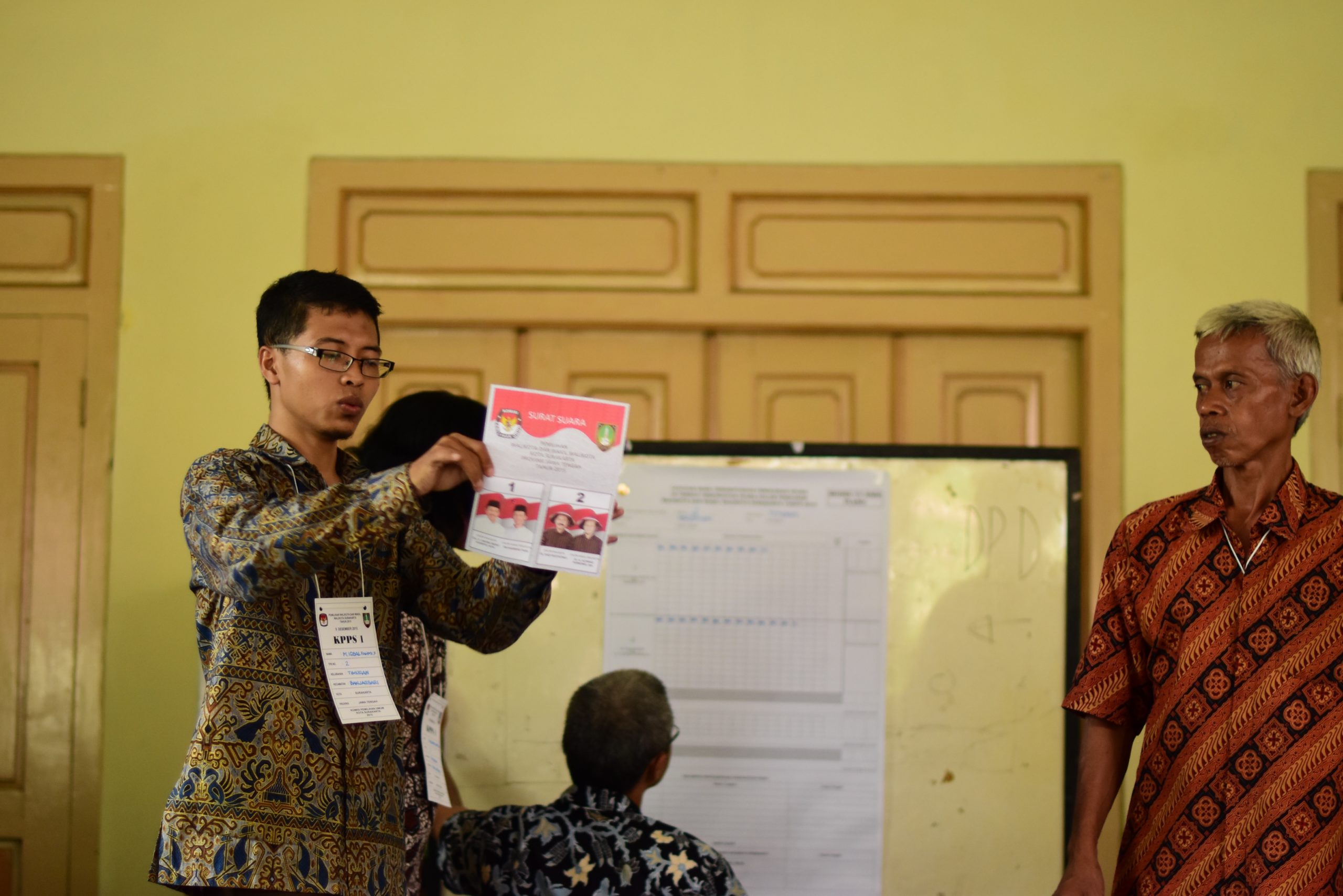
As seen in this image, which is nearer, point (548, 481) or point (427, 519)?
point (548, 481)

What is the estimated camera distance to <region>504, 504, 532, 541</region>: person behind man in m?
1.59

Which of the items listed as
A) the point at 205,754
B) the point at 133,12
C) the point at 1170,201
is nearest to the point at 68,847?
the point at 205,754

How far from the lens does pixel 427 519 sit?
6.33 feet

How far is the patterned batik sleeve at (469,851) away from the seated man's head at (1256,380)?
1.32m

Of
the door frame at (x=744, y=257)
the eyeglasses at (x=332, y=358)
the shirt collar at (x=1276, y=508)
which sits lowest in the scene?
the shirt collar at (x=1276, y=508)

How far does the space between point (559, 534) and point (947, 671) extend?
5.13 ft

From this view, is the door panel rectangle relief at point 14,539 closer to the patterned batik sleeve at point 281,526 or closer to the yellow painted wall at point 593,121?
the yellow painted wall at point 593,121

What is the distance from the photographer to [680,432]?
10.1 ft

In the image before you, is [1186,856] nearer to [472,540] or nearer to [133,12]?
[472,540]

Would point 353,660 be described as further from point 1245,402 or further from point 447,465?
point 1245,402

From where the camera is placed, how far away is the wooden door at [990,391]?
3074 millimetres

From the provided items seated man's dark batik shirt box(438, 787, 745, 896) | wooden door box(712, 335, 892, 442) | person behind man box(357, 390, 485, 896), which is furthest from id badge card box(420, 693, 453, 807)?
wooden door box(712, 335, 892, 442)

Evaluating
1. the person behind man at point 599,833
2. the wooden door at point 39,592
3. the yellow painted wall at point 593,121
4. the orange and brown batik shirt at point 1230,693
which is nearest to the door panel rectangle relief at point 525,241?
the yellow painted wall at point 593,121

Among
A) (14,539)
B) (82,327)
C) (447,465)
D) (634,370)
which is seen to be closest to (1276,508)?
(447,465)
